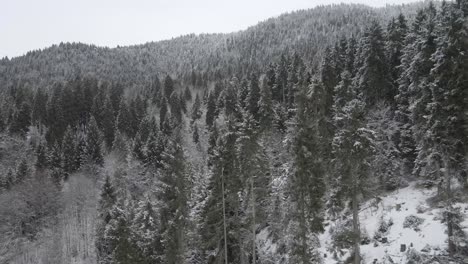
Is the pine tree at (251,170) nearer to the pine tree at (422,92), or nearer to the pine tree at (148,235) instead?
the pine tree at (148,235)

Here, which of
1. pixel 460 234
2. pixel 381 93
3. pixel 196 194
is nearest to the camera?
pixel 460 234

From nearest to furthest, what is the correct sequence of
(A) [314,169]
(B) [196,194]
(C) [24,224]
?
(A) [314,169] → (B) [196,194] → (C) [24,224]

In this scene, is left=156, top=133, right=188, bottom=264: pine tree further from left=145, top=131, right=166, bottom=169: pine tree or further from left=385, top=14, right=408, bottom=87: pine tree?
left=145, top=131, right=166, bottom=169: pine tree

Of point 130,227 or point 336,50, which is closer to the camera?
point 130,227

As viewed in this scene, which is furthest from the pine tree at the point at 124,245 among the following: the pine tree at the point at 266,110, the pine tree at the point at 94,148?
the pine tree at the point at 94,148

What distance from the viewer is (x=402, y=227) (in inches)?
1277

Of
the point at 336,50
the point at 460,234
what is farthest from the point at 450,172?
the point at 336,50

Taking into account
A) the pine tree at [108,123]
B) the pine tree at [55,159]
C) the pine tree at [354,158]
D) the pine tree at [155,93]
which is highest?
the pine tree at [155,93]

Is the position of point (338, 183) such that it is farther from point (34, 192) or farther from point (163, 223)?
point (34, 192)

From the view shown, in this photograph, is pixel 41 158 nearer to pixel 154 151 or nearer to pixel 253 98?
pixel 154 151

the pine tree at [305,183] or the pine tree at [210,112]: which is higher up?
the pine tree at [210,112]

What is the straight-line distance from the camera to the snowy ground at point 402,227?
29111 mm

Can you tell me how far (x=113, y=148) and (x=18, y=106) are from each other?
36.8 metres

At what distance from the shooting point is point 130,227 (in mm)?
36562
